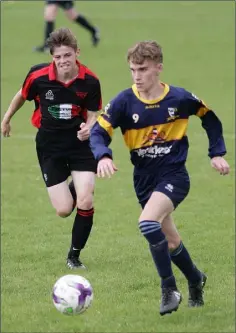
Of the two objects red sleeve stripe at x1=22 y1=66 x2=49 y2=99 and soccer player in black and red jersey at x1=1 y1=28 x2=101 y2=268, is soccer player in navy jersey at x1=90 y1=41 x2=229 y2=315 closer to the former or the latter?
soccer player in black and red jersey at x1=1 y1=28 x2=101 y2=268

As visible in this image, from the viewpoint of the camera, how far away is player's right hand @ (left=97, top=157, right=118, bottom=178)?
6973mm

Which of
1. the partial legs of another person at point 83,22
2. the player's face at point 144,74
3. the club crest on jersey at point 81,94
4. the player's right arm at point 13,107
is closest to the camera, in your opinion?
the player's face at point 144,74

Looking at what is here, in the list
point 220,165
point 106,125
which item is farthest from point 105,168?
point 220,165

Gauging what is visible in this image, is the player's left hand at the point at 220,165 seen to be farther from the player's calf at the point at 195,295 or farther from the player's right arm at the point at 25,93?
the player's right arm at the point at 25,93

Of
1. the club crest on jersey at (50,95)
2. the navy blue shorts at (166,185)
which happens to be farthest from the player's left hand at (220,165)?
the club crest on jersey at (50,95)

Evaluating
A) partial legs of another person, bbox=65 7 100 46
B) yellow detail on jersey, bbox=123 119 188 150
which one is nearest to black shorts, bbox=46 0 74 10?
partial legs of another person, bbox=65 7 100 46

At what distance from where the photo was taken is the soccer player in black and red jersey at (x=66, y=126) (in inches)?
354

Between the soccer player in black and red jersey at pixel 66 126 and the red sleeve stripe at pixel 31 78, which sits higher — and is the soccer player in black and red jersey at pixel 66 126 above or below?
below

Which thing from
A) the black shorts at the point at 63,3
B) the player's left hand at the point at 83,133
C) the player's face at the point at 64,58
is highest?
the player's face at the point at 64,58

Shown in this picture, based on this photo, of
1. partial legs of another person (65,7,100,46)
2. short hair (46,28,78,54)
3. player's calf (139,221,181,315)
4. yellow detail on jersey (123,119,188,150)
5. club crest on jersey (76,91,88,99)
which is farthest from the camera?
partial legs of another person (65,7,100,46)

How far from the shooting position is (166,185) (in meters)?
7.45

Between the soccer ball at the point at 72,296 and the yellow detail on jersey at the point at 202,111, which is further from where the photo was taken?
the yellow detail on jersey at the point at 202,111

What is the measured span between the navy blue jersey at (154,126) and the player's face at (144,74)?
0.13 m

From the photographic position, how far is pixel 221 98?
20922mm
